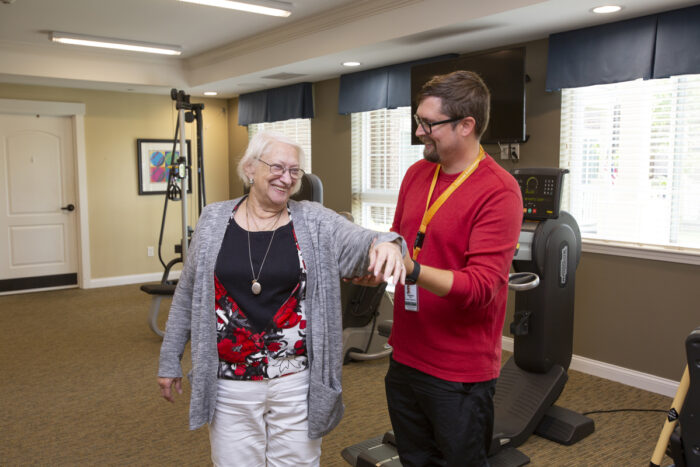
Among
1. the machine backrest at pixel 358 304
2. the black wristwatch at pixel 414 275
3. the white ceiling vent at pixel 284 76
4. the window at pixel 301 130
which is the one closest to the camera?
the black wristwatch at pixel 414 275

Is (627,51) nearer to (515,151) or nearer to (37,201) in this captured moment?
(515,151)

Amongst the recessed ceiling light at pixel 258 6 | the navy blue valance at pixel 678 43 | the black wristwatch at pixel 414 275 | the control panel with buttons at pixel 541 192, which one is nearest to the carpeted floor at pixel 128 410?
the control panel with buttons at pixel 541 192

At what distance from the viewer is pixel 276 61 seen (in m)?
5.59

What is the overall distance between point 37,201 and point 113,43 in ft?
7.80

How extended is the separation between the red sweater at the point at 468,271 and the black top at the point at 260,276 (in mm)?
350

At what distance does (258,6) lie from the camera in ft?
14.6

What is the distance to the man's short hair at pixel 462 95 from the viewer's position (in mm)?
1617

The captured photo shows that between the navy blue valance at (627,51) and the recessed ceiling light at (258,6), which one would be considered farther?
the recessed ceiling light at (258,6)

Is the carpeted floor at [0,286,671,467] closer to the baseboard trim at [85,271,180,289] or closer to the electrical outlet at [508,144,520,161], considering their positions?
the electrical outlet at [508,144,520,161]

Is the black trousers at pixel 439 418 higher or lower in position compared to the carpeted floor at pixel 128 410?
higher

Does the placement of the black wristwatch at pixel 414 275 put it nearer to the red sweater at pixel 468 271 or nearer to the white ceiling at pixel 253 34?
the red sweater at pixel 468 271

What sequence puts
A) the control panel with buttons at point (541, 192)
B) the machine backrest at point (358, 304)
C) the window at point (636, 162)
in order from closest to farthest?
the control panel with buttons at point (541, 192) → the window at point (636, 162) → the machine backrest at point (358, 304)

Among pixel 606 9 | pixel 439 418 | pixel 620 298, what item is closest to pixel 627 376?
pixel 620 298

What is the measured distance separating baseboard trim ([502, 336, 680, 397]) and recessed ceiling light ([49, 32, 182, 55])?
4.87 m
